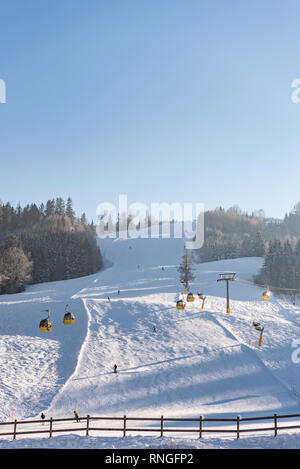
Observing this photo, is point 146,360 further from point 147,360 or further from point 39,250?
point 39,250

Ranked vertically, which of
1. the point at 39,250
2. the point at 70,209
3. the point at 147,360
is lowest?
the point at 147,360

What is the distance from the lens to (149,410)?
82.4 ft

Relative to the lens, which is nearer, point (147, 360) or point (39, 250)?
point (147, 360)

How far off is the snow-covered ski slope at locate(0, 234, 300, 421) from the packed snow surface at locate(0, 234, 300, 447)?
0.30 ft

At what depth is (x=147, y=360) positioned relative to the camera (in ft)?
107

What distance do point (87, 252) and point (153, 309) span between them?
49.5m

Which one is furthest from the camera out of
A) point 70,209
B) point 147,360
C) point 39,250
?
point 70,209

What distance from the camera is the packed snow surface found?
1006 inches

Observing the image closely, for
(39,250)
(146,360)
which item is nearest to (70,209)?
(39,250)

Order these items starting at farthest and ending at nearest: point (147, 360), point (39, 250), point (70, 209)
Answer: point (70, 209) → point (39, 250) → point (147, 360)

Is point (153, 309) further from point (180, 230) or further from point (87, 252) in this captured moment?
point (180, 230)

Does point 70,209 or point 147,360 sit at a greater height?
point 70,209

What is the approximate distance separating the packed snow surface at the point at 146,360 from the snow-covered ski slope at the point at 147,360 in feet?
0.30

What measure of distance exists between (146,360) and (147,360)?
0.33ft
